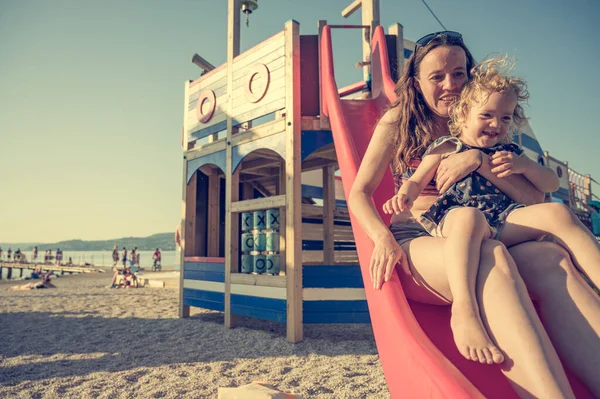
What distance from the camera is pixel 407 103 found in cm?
202

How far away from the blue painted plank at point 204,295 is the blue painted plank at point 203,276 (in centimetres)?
18

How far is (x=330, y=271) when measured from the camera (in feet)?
15.2

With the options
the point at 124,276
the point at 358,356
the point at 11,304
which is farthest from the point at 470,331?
the point at 124,276

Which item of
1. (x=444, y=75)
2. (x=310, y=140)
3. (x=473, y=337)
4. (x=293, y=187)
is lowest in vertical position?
(x=473, y=337)

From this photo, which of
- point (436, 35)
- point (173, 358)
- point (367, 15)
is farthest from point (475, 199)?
point (367, 15)

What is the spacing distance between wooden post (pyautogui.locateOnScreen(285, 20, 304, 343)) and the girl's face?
3094 millimetres

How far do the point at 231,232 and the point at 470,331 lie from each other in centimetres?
456

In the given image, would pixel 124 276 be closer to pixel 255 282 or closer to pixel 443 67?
pixel 255 282

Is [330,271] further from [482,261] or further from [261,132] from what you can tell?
[482,261]

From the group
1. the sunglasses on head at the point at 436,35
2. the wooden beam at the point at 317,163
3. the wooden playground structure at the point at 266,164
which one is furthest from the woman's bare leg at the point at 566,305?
the wooden beam at the point at 317,163

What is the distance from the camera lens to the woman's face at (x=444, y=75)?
1.94 meters

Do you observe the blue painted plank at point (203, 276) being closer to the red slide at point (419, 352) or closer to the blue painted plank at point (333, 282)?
the blue painted plank at point (333, 282)

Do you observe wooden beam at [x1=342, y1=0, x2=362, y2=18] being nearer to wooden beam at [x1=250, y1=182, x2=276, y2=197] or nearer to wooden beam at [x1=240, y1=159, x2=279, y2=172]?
wooden beam at [x1=240, y1=159, x2=279, y2=172]

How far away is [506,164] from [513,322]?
0.65m
